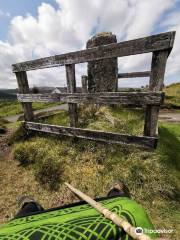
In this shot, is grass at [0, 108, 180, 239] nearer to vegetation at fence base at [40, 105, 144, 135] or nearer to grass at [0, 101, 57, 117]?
vegetation at fence base at [40, 105, 144, 135]

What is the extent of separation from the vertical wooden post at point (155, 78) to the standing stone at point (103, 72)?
16.7ft

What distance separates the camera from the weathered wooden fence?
9.64ft

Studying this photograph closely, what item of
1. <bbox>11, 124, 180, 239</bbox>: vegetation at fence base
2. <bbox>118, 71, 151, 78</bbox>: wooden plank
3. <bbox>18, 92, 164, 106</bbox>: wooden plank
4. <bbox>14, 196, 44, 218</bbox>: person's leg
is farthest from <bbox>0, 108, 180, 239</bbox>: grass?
<bbox>118, 71, 151, 78</bbox>: wooden plank

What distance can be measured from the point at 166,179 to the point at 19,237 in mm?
2810

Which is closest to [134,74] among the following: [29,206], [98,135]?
[98,135]

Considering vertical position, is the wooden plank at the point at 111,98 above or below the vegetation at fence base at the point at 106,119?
above

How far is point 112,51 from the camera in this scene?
129 inches

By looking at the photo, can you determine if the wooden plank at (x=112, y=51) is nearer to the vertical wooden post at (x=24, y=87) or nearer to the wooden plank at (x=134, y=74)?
the vertical wooden post at (x=24, y=87)

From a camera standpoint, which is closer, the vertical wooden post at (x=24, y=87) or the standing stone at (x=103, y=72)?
the vertical wooden post at (x=24, y=87)

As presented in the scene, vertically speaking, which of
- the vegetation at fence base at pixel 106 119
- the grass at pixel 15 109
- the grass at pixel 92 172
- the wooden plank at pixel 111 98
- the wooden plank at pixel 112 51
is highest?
the wooden plank at pixel 112 51

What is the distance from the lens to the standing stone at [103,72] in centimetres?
798

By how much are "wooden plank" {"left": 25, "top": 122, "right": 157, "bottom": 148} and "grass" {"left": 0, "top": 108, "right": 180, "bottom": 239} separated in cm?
17

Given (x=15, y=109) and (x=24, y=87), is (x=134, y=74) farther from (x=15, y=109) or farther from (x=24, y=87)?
(x=15, y=109)

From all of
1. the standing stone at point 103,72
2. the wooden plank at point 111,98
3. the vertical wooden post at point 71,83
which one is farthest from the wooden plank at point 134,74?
the vertical wooden post at point 71,83
